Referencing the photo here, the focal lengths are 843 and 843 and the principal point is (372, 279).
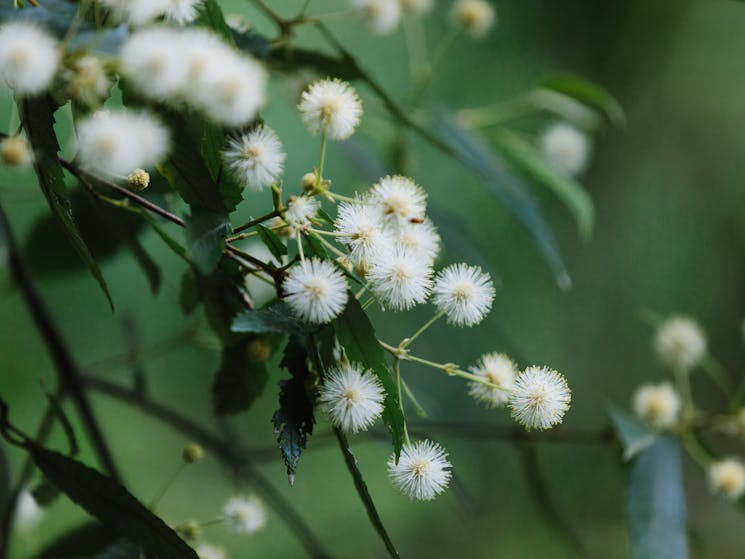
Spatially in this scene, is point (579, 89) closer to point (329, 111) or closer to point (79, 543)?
point (329, 111)

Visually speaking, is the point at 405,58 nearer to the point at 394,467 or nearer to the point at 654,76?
the point at 654,76

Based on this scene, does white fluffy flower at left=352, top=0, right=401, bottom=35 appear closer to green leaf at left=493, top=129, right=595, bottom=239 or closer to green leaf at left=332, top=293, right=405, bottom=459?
green leaf at left=493, top=129, right=595, bottom=239

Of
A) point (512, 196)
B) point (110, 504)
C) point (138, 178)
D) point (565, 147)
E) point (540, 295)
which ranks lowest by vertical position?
point (110, 504)

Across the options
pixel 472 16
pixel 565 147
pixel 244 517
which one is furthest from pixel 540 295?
pixel 244 517

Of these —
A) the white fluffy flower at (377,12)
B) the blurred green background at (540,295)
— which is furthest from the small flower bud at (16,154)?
the blurred green background at (540,295)

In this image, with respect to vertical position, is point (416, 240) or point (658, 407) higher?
point (658, 407)

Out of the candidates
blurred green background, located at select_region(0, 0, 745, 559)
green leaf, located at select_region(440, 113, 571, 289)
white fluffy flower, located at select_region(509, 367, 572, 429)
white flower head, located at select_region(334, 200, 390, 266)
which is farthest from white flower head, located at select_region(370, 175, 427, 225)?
blurred green background, located at select_region(0, 0, 745, 559)
